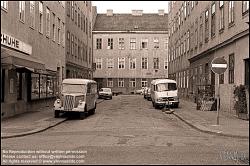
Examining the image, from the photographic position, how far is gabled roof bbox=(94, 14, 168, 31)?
273 feet

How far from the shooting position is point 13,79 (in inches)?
890

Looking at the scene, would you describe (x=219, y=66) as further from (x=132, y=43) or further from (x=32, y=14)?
(x=132, y=43)

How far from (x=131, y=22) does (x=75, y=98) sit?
6507 centimetres

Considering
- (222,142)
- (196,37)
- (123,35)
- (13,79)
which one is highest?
(123,35)

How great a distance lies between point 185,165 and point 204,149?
8.53ft

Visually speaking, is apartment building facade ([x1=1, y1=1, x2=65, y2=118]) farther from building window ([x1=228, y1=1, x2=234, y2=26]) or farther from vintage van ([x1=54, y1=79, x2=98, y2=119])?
building window ([x1=228, y1=1, x2=234, y2=26])

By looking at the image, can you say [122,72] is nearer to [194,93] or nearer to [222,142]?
[194,93]

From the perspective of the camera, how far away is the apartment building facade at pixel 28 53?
67.1ft

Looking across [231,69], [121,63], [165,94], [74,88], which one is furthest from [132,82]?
[74,88]

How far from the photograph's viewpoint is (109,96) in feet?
179

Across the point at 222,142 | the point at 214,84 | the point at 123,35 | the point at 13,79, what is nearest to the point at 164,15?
the point at 123,35

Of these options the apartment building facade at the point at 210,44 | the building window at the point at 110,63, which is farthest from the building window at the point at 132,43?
the apartment building facade at the point at 210,44

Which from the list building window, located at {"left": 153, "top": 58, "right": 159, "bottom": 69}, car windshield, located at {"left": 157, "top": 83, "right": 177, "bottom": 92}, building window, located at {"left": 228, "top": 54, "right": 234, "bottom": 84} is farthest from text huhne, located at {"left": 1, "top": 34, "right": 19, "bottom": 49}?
building window, located at {"left": 153, "top": 58, "right": 159, "bottom": 69}

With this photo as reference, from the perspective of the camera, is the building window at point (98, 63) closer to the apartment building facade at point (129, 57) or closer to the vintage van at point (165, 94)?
the apartment building facade at point (129, 57)
